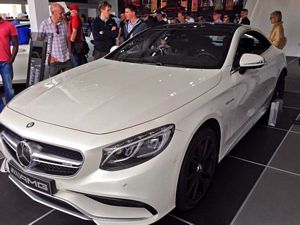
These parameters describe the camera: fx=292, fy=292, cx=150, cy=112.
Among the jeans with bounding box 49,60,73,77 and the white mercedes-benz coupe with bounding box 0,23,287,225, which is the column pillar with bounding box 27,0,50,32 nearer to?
the jeans with bounding box 49,60,73,77

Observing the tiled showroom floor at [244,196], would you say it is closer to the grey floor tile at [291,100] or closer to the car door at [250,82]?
the car door at [250,82]

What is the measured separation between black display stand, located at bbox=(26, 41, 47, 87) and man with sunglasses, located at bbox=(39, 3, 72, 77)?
0.48 ft

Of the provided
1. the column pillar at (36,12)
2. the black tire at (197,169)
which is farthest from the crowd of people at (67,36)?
the black tire at (197,169)

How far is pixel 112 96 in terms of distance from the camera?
6.29ft

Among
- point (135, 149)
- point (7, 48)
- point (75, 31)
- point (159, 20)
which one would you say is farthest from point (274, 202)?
point (159, 20)

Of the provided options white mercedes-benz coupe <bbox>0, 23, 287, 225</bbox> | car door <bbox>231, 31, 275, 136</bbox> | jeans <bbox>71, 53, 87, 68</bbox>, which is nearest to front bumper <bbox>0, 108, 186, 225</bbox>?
white mercedes-benz coupe <bbox>0, 23, 287, 225</bbox>

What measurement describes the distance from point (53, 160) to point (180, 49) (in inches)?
62.5

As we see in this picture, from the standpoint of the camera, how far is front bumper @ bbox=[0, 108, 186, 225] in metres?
1.49

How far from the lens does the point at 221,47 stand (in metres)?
2.51

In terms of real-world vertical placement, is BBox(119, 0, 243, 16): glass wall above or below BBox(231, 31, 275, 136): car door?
above

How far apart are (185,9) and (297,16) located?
5.22 meters

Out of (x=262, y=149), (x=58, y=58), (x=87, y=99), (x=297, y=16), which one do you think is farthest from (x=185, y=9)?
(x=87, y=99)

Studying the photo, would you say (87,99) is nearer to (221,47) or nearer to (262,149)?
(221,47)

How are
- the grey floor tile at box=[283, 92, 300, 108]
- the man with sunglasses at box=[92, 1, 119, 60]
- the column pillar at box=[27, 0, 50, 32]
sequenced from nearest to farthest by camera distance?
1. the grey floor tile at box=[283, 92, 300, 108]
2. the man with sunglasses at box=[92, 1, 119, 60]
3. the column pillar at box=[27, 0, 50, 32]
